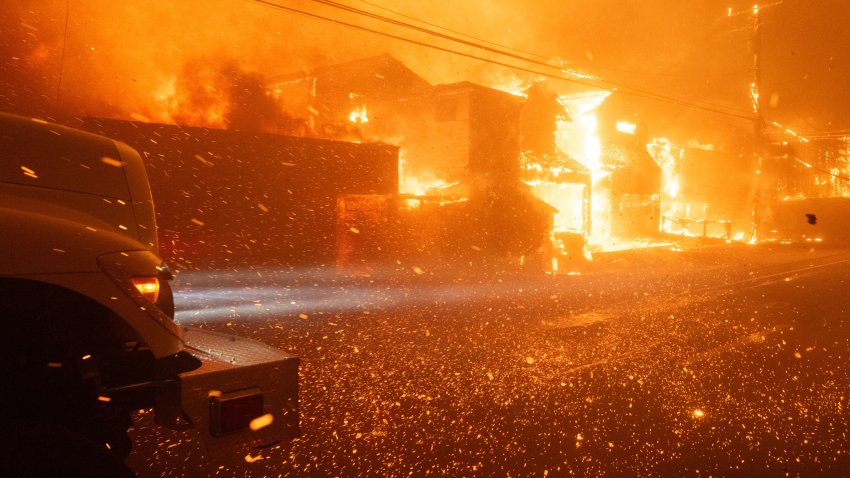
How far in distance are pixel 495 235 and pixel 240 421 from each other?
2099 cm

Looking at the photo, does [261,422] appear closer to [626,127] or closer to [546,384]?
[546,384]

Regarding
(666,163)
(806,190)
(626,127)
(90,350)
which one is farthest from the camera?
(806,190)

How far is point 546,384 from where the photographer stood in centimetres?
556

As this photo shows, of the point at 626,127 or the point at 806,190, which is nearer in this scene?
the point at 626,127

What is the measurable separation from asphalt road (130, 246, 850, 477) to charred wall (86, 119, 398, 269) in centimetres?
506

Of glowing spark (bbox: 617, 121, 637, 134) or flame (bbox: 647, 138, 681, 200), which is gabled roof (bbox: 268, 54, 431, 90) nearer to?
glowing spark (bbox: 617, 121, 637, 134)

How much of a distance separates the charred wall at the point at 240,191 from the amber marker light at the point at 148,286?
49.1 feet

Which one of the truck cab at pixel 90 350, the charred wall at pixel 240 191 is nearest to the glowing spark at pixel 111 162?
the truck cab at pixel 90 350

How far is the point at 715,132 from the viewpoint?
48.5 metres

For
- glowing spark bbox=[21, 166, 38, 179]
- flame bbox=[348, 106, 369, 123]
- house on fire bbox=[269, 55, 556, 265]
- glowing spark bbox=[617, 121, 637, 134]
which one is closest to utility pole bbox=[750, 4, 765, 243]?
glowing spark bbox=[617, 121, 637, 134]

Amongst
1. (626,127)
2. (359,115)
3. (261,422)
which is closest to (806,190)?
(626,127)

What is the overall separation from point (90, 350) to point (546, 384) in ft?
14.2

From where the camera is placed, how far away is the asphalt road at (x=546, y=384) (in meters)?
3.79

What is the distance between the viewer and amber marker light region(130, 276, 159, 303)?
97.7 inches
